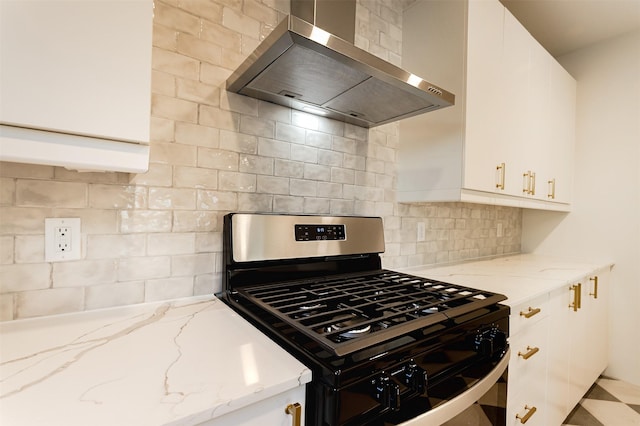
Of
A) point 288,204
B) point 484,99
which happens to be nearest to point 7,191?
point 288,204

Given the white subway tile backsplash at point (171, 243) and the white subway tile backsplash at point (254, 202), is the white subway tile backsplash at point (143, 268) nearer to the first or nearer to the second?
the white subway tile backsplash at point (171, 243)

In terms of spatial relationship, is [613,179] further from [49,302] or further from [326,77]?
[49,302]

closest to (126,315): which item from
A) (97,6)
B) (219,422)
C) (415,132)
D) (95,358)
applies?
(95,358)

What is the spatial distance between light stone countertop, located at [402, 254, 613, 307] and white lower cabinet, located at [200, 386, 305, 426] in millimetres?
950

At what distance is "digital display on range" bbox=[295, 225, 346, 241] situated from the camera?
1308 millimetres

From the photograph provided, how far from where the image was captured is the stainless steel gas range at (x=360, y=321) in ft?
2.27

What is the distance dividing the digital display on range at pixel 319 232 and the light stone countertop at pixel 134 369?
0.46m

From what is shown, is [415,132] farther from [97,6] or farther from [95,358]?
[95,358]

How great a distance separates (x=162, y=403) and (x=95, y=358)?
0.27 m

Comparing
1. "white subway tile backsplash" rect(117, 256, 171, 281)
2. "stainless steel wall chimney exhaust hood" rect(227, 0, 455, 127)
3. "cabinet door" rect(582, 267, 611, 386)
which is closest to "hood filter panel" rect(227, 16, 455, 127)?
"stainless steel wall chimney exhaust hood" rect(227, 0, 455, 127)

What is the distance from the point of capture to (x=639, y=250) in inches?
94.5

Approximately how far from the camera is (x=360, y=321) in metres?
0.90

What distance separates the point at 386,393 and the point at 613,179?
293cm

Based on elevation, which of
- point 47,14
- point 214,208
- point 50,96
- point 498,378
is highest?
point 47,14
